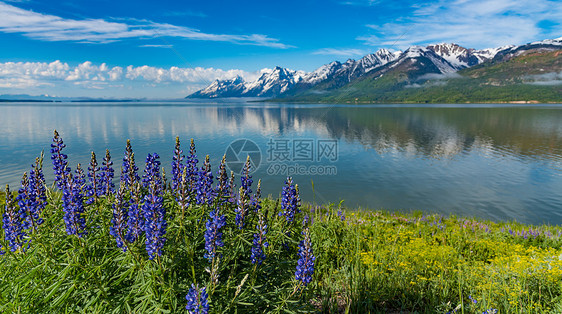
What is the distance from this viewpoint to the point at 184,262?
433 cm

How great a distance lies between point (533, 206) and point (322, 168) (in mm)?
21865

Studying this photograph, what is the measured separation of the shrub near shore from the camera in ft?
12.5

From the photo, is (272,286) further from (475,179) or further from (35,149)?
(35,149)

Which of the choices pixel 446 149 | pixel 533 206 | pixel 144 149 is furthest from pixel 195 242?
pixel 446 149

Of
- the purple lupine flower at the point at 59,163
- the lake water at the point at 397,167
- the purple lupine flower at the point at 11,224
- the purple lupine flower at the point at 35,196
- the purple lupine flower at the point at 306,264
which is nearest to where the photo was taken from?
the purple lupine flower at the point at 306,264

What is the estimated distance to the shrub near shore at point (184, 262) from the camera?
382 cm

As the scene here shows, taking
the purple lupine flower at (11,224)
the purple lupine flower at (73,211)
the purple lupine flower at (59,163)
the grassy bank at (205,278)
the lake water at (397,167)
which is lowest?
the lake water at (397,167)

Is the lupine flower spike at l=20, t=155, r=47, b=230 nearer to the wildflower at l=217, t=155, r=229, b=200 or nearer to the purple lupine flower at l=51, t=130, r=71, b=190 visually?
the purple lupine flower at l=51, t=130, r=71, b=190

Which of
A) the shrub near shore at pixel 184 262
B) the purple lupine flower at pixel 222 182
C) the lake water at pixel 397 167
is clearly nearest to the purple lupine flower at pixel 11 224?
the shrub near shore at pixel 184 262

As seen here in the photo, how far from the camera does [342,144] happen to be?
57.0 m

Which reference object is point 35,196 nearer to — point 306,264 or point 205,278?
point 205,278

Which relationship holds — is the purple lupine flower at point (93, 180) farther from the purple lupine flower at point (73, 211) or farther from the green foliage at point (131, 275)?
the purple lupine flower at point (73, 211)

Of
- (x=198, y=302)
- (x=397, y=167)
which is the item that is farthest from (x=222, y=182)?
(x=397, y=167)

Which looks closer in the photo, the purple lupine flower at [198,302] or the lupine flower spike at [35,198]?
the purple lupine flower at [198,302]
